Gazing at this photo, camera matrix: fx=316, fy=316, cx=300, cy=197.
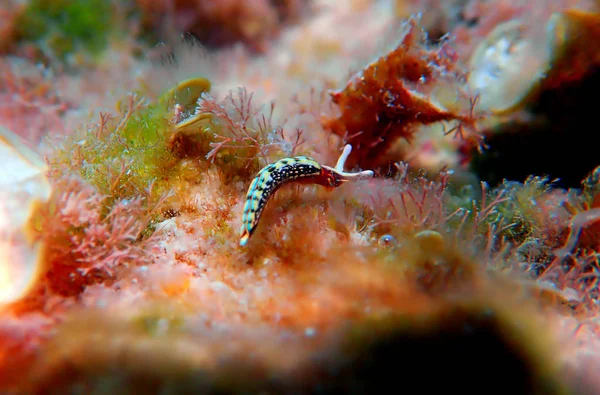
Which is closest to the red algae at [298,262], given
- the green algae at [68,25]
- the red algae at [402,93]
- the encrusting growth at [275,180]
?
the red algae at [402,93]

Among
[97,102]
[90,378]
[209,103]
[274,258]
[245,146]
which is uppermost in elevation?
[97,102]

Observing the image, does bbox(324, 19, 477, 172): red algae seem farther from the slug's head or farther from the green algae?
the green algae

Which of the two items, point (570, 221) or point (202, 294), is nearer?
point (202, 294)

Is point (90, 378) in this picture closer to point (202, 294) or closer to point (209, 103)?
point (202, 294)

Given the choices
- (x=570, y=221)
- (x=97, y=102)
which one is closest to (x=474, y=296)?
(x=570, y=221)

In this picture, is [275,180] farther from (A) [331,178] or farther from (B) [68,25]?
(B) [68,25]

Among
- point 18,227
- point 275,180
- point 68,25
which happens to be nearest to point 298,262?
point 275,180
